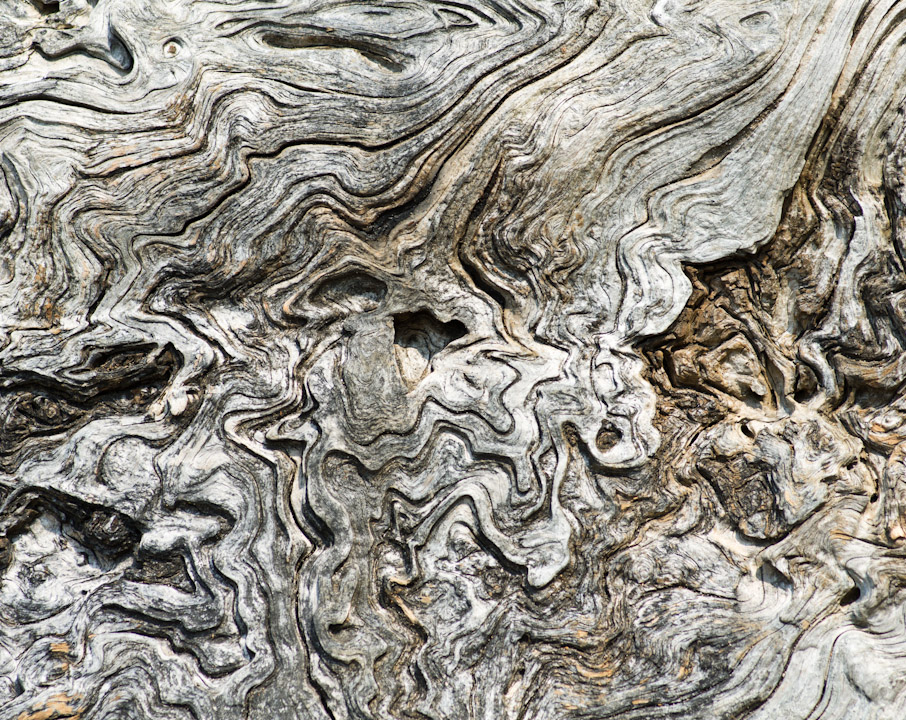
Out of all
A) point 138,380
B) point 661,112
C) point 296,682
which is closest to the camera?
point 296,682

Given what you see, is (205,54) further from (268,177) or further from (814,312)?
(814,312)

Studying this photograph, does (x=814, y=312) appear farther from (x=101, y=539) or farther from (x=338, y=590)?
(x=101, y=539)

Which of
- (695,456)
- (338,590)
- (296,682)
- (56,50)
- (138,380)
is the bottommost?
(296,682)

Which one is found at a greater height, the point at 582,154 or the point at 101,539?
the point at 582,154

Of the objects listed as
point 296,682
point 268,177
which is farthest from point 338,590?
point 268,177

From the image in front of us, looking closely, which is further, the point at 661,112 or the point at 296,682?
the point at 661,112

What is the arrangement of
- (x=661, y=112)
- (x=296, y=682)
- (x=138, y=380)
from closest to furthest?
(x=296, y=682) → (x=138, y=380) → (x=661, y=112)

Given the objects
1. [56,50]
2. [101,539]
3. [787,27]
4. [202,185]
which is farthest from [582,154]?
[101,539]
